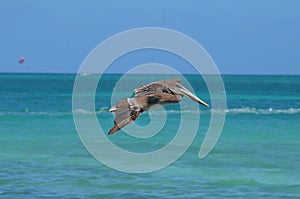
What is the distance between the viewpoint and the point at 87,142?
2938 centimetres

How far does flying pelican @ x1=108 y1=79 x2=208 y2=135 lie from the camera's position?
8750 mm

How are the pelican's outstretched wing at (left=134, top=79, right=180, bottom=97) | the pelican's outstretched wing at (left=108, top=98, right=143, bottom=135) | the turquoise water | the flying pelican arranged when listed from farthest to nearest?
the turquoise water → the pelican's outstretched wing at (left=134, top=79, right=180, bottom=97) → the flying pelican → the pelican's outstretched wing at (left=108, top=98, right=143, bottom=135)

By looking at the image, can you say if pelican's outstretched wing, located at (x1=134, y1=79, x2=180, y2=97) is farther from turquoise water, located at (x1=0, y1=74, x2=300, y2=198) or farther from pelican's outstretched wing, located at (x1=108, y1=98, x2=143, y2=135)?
turquoise water, located at (x1=0, y1=74, x2=300, y2=198)

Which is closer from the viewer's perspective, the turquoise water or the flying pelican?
the flying pelican

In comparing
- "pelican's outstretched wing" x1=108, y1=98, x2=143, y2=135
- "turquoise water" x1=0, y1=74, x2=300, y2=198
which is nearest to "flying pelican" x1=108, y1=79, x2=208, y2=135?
"pelican's outstretched wing" x1=108, y1=98, x2=143, y2=135

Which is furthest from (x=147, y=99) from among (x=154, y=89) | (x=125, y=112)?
(x=125, y=112)

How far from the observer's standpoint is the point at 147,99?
29.3 feet

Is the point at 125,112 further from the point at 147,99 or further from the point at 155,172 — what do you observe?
the point at 155,172

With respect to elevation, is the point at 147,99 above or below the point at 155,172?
above

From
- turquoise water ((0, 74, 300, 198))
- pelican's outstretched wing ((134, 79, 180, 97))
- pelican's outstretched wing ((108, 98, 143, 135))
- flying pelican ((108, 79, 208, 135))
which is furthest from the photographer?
turquoise water ((0, 74, 300, 198))

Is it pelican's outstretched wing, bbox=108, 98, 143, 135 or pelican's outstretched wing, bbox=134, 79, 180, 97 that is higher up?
pelican's outstretched wing, bbox=134, 79, 180, 97

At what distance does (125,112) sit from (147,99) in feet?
1.05

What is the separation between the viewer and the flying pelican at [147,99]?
8.75m

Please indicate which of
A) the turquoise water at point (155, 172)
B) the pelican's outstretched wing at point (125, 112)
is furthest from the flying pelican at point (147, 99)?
the turquoise water at point (155, 172)
